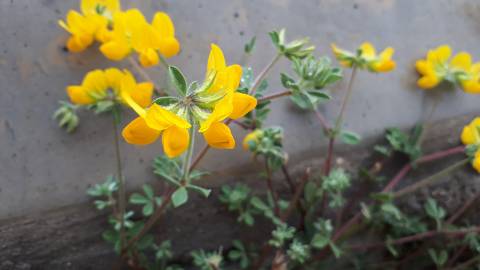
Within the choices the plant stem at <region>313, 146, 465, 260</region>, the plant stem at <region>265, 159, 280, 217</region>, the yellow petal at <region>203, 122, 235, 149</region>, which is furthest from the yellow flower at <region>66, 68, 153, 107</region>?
the plant stem at <region>313, 146, 465, 260</region>

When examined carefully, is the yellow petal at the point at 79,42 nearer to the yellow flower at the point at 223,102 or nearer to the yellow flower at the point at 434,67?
the yellow flower at the point at 223,102

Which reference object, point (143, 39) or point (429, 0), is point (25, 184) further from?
point (429, 0)

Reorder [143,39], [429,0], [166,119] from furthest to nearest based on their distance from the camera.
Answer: [429,0] → [143,39] → [166,119]

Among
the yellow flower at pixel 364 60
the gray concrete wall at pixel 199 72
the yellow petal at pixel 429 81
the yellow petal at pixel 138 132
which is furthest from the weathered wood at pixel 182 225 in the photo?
the yellow petal at pixel 138 132

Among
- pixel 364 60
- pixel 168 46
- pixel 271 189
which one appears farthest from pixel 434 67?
pixel 168 46

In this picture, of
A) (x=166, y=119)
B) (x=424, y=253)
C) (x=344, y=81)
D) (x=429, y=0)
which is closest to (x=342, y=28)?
(x=344, y=81)

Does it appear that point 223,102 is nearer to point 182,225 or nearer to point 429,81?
point 182,225

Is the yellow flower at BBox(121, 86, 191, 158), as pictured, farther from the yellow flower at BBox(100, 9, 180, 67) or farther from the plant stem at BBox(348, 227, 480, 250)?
the plant stem at BBox(348, 227, 480, 250)
